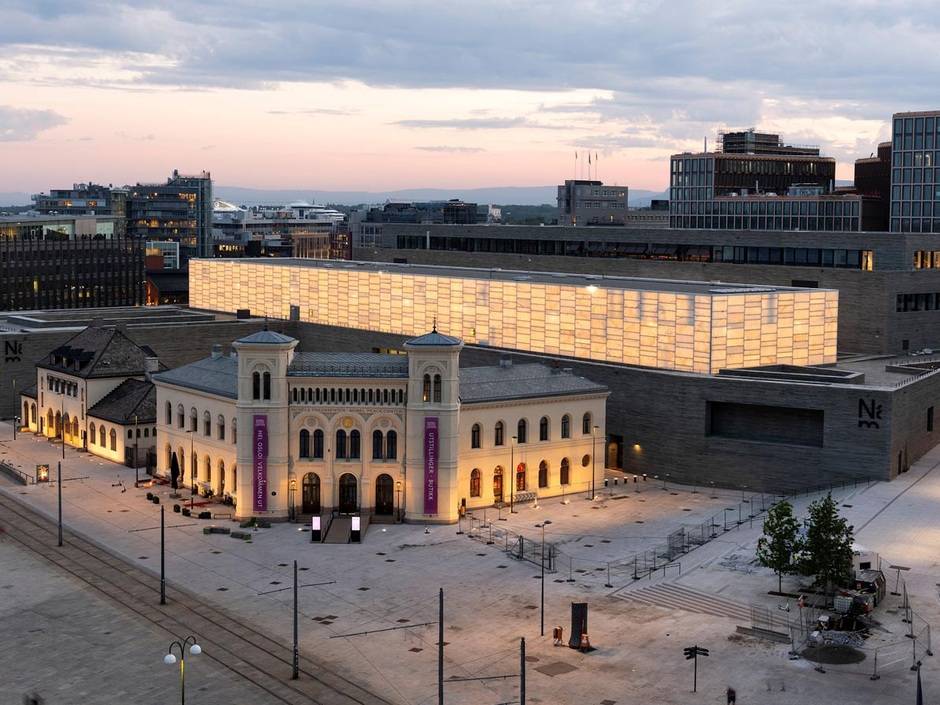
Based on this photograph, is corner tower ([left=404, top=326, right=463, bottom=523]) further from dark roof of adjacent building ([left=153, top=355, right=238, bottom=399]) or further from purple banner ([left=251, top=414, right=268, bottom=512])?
dark roof of adjacent building ([left=153, top=355, right=238, bottom=399])

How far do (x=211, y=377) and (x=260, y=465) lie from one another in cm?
1517

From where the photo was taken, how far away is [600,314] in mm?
131625

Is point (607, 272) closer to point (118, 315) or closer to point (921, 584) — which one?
point (118, 315)

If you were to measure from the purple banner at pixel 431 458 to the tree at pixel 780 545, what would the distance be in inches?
1114

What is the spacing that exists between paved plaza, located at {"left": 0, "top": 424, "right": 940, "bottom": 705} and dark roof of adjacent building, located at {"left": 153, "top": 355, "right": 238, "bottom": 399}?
1008 cm

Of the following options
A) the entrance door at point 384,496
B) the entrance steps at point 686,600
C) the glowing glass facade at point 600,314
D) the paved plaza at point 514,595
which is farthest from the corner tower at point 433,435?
the glowing glass facade at point 600,314

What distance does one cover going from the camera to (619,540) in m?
97.4

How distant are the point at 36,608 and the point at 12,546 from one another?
681 inches

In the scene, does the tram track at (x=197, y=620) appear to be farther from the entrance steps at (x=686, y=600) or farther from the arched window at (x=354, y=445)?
the entrance steps at (x=686, y=600)

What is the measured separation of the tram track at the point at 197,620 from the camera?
222 ft

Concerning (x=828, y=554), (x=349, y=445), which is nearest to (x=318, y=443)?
(x=349, y=445)

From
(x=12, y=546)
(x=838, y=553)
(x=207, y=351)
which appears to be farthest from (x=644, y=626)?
(x=207, y=351)

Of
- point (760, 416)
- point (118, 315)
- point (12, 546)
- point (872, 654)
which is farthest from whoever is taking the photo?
point (118, 315)

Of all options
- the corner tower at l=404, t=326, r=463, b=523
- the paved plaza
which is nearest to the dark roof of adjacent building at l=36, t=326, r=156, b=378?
the paved plaza
